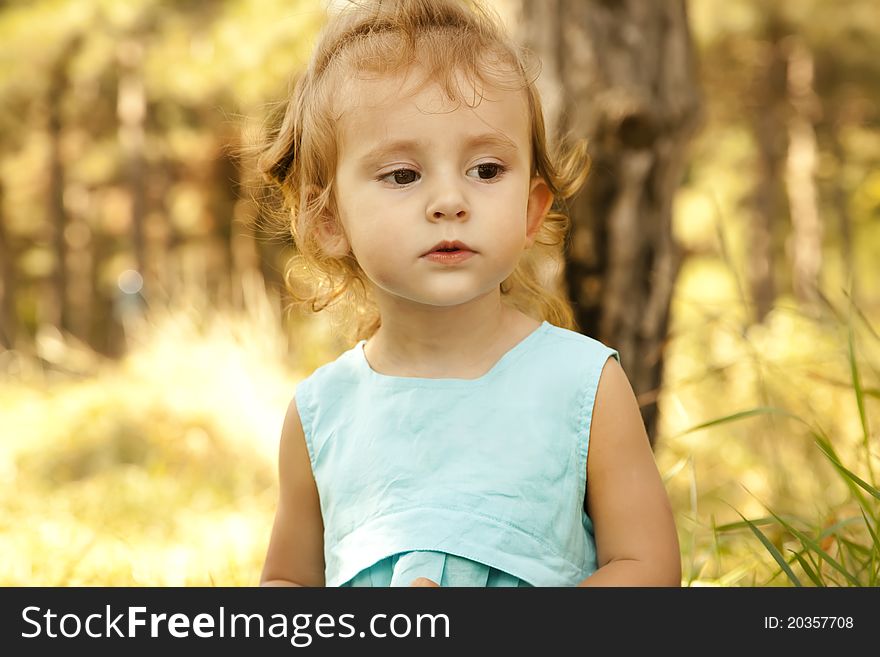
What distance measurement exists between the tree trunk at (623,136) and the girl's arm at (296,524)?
167 cm

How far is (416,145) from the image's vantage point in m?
1.49

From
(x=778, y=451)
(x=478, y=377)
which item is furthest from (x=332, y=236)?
(x=778, y=451)

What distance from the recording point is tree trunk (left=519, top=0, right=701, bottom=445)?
10.5 ft

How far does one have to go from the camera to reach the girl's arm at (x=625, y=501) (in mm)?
1460

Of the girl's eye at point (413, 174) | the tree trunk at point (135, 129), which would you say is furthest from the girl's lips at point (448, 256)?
the tree trunk at point (135, 129)

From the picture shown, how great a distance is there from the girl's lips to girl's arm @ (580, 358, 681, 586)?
0.28m

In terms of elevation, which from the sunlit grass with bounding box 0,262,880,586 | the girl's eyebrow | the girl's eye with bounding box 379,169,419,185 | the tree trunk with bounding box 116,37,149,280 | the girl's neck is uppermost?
the tree trunk with bounding box 116,37,149,280

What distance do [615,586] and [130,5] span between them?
1336cm

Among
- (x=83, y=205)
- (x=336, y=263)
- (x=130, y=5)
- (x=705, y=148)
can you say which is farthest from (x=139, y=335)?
(x=83, y=205)

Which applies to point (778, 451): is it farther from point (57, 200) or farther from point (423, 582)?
point (57, 200)
